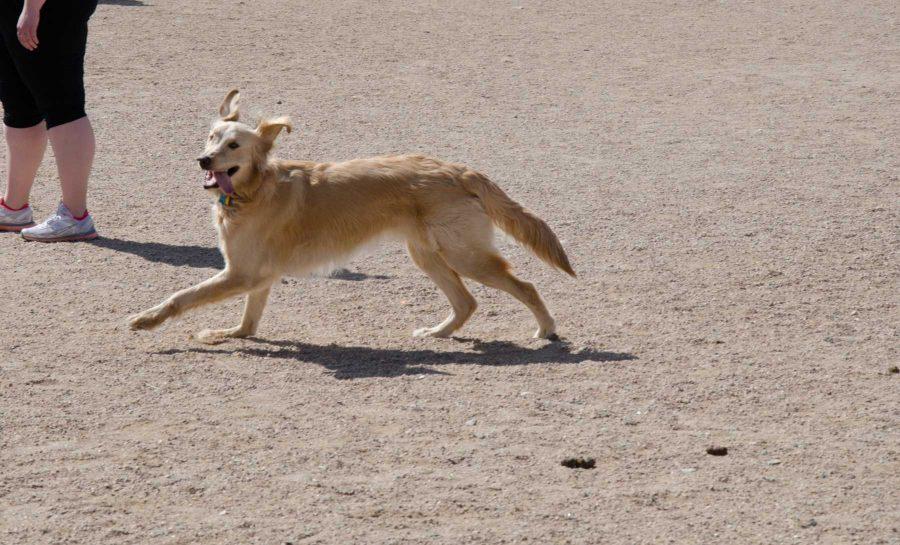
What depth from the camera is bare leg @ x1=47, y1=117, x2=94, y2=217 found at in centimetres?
785

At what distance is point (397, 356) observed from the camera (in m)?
6.21

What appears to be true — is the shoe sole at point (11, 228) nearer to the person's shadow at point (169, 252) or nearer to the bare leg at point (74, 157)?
the bare leg at point (74, 157)

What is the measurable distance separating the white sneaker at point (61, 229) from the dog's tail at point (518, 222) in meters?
2.66

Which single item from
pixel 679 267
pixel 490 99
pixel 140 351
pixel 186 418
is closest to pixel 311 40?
pixel 490 99

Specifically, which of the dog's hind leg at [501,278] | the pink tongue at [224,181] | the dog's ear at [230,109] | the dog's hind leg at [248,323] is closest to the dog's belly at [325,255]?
the dog's hind leg at [248,323]

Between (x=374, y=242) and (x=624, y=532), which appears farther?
(x=374, y=242)

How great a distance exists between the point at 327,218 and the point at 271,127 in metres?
0.49

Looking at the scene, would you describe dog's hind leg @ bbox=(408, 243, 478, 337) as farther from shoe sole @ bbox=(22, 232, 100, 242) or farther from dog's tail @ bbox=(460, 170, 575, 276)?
shoe sole @ bbox=(22, 232, 100, 242)

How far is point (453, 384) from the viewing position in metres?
5.73

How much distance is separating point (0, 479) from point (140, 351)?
1543 mm

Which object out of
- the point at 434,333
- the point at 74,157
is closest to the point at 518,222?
the point at 434,333

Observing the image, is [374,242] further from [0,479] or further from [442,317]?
[0,479]

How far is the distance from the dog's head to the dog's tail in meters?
0.93

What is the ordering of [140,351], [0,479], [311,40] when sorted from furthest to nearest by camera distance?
[311,40], [140,351], [0,479]
